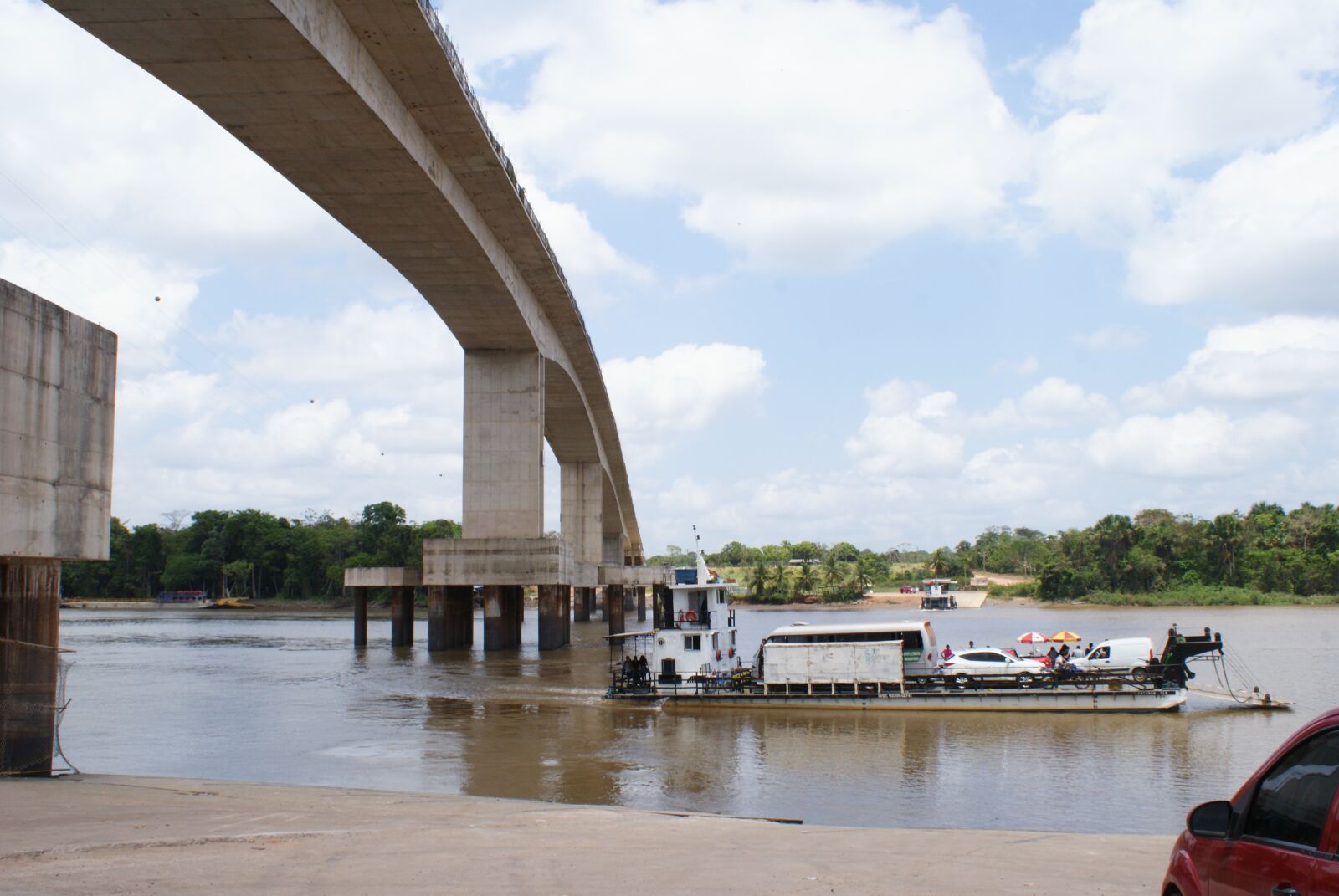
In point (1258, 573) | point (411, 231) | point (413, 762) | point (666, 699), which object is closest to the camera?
point (413, 762)

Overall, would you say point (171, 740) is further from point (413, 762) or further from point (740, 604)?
point (740, 604)

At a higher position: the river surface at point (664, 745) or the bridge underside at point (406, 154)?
the bridge underside at point (406, 154)

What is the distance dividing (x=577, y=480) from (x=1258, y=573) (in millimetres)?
66851

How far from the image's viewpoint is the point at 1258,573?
4075 inches

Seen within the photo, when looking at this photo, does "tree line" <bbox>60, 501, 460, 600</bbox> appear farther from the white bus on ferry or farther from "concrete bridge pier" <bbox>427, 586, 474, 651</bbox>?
the white bus on ferry

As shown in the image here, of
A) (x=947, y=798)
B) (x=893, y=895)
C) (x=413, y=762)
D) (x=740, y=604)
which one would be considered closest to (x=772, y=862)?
(x=893, y=895)

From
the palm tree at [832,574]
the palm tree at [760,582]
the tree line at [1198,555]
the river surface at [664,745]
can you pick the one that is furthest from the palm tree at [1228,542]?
the river surface at [664,745]

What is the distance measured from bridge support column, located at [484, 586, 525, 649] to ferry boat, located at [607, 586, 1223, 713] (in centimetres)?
1874

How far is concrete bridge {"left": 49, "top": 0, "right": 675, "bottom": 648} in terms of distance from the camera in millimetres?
22422

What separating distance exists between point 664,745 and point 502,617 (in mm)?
28371

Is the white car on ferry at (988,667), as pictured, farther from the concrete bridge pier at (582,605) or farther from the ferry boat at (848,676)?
the concrete bridge pier at (582,605)

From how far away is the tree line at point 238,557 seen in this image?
139m

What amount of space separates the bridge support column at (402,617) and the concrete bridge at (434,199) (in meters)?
0.28

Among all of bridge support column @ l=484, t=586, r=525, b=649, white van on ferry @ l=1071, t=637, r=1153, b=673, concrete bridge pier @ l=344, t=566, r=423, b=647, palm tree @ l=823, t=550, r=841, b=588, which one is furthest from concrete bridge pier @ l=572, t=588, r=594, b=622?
white van on ferry @ l=1071, t=637, r=1153, b=673
